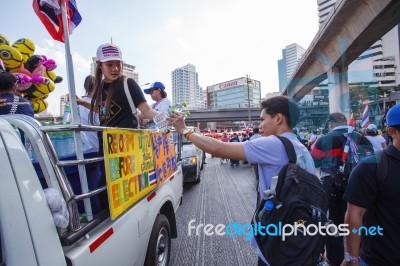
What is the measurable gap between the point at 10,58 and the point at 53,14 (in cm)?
270

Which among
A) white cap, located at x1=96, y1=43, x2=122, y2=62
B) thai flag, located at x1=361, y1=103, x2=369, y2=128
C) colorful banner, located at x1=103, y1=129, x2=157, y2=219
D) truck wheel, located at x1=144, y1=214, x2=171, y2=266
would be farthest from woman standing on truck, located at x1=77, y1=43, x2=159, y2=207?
thai flag, located at x1=361, y1=103, x2=369, y2=128

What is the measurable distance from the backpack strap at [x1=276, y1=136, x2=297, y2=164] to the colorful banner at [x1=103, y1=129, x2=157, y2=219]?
120 centimetres

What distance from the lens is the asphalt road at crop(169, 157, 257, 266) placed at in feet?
11.3

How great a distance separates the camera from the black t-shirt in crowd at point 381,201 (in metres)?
1.60

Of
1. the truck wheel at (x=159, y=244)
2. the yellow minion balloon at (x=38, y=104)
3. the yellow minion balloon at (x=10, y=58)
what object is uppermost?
the yellow minion balloon at (x=10, y=58)

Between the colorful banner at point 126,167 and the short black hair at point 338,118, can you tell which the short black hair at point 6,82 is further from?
the short black hair at point 338,118

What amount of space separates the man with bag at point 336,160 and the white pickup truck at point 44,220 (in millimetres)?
2415

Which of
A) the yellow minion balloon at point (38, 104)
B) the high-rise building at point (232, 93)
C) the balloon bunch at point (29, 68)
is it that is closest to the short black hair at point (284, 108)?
the balloon bunch at point (29, 68)

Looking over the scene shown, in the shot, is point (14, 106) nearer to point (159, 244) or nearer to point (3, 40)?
point (159, 244)

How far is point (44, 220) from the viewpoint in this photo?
3.74 feet

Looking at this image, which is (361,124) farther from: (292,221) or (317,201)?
(292,221)

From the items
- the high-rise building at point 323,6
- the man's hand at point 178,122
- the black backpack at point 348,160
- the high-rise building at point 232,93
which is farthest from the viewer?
the high-rise building at point 232,93

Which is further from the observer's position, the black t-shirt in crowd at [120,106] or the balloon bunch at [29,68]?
the balloon bunch at [29,68]

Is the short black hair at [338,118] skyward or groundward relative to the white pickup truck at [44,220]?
skyward
